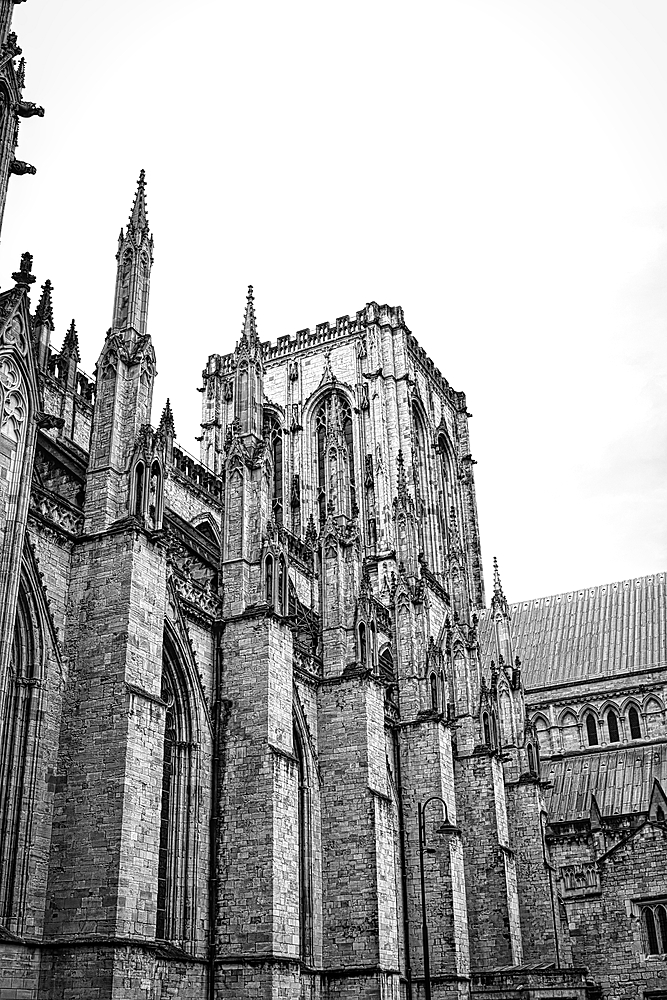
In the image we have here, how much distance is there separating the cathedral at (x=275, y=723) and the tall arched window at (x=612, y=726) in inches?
7.0

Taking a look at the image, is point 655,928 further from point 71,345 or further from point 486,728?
point 71,345

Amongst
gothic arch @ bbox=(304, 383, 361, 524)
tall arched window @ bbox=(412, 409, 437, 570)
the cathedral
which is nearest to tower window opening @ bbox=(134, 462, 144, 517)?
the cathedral

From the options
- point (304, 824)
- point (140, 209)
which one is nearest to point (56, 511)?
point (140, 209)

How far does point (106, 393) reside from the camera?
26422 millimetres

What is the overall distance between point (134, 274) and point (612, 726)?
46.2m

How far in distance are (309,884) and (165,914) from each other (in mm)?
7721

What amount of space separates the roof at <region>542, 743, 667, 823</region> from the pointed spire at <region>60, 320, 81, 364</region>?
119 ft

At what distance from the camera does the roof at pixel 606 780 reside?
5703 centimetres

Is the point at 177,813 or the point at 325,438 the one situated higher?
the point at 325,438

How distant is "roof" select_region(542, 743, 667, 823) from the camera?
57.0 metres

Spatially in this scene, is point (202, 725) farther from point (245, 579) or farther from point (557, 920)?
point (557, 920)

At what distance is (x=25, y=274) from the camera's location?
22.5 meters

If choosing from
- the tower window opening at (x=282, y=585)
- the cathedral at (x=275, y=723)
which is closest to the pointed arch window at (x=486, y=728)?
the cathedral at (x=275, y=723)

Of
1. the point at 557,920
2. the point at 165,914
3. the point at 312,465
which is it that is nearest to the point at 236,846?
the point at 165,914
